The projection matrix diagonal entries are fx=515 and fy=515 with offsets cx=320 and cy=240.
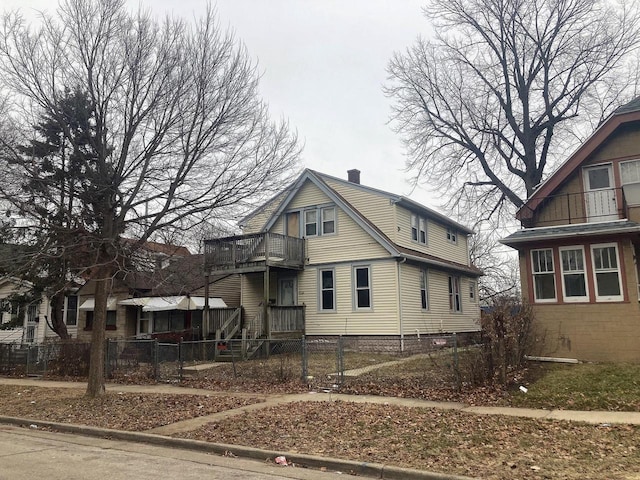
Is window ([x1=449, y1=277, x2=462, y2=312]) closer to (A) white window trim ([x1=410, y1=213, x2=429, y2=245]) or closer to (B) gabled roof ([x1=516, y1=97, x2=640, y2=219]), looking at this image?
(A) white window trim ([x1=410, y1=213, x2=429, y2=245])

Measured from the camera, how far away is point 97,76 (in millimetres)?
11750

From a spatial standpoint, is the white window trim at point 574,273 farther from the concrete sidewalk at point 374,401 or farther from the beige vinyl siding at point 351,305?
the beige vinyl siding at point 351,305

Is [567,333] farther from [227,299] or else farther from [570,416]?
[227,299]

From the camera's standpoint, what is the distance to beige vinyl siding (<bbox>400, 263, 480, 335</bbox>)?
2142 cm

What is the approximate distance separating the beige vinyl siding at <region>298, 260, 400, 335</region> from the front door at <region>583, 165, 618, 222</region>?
745 centimetres

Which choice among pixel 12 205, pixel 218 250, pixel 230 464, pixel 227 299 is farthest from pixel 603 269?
pixel 227 299

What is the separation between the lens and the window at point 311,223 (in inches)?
926

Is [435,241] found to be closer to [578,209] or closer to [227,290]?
[578,209]

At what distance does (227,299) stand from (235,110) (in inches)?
607

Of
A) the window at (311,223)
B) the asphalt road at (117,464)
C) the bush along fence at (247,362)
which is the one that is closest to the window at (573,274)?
the bush along fence at (247,362)

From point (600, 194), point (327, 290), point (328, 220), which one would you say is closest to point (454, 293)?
point (327, 290)

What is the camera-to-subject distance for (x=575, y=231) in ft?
49.7

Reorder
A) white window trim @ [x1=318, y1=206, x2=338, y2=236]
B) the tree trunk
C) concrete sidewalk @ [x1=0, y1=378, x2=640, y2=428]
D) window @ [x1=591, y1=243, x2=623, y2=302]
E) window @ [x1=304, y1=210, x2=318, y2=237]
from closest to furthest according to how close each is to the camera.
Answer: concrete sidewalk @ [x1=0, y1=378, x2=640, y2=428]
the tree trunk
window @ [x1=591, y1=243, x2=623, y2=302]
white window trim @ [x1=318, y1=206, x2=338, y2=236]
window @ [x1=304, y1=210, x2=318, y2=237]

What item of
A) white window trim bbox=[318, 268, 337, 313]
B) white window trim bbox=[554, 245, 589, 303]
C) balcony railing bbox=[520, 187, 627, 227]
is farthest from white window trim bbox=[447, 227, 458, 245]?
white window trim bbox=[554, 245, 589, 303]
